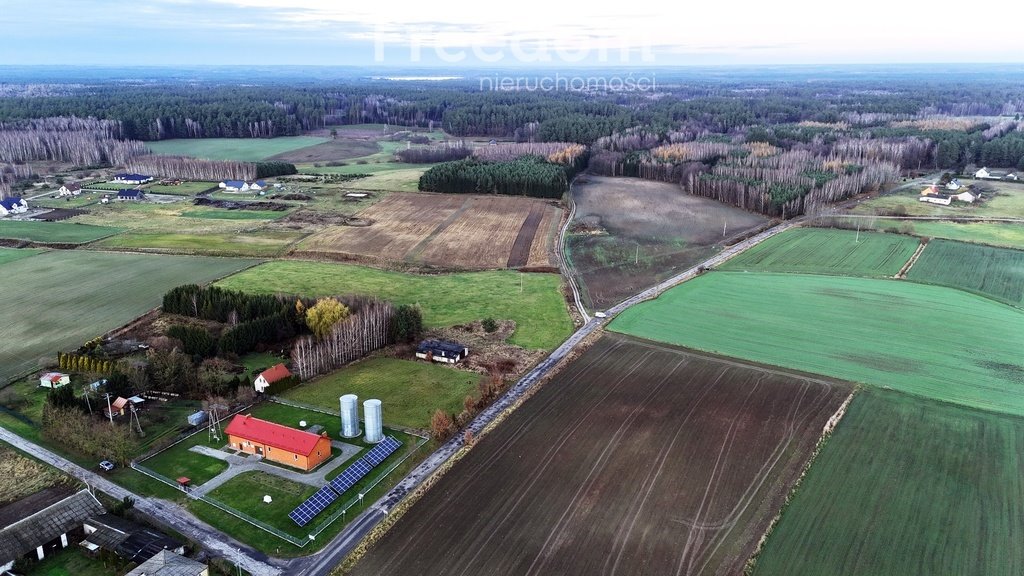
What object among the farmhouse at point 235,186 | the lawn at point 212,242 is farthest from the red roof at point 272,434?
the farmhouse at point 235,186

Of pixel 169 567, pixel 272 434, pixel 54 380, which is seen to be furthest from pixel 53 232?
pixel 169 567

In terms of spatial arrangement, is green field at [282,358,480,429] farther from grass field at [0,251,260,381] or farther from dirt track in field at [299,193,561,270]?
dirt track in field at [299,193,561,270]

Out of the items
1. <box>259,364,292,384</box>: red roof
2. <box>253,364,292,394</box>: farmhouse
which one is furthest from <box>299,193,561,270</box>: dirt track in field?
<box>253,364,292,394</box>: farmhouse

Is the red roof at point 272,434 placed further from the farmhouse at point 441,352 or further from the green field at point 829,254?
the green field at point 829,254

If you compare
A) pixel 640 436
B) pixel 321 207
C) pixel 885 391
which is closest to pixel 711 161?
pixel 321 207

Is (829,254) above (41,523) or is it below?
above

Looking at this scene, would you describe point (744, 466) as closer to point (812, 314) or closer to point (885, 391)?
point (885, 391)

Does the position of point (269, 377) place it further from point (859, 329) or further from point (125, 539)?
point (859, 329)

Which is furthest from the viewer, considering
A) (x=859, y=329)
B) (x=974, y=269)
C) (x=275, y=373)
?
(x=974, y=269)
